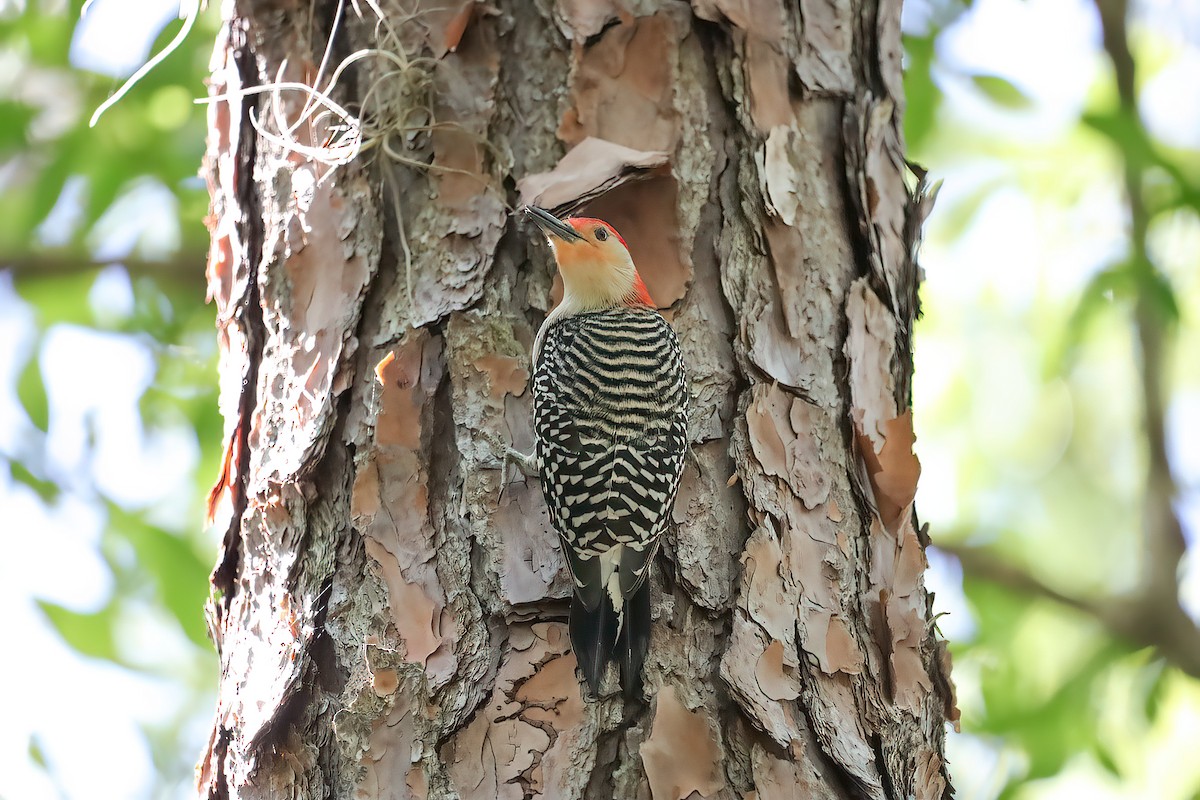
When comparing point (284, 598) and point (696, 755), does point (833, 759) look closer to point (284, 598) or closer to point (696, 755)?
point (696, 755)

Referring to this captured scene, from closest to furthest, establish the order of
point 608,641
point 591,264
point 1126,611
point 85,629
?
point 608,641 < point 591,264 < point 85,629 < point 1126,611

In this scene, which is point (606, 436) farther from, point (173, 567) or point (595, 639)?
point (173, 567)

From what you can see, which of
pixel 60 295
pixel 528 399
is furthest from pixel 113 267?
pixel 528 399

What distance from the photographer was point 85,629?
3479 mm

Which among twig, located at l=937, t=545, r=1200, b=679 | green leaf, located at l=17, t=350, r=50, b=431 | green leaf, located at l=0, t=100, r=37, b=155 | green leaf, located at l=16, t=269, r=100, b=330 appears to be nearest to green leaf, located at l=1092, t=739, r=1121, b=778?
twig, located at l=937, t=545, r=1200, b=679

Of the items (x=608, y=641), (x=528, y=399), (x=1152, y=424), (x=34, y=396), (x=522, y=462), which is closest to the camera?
(x=608, y=641)

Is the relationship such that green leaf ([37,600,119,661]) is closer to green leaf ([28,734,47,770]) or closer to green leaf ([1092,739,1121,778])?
green leaf ([28,734,47,770])

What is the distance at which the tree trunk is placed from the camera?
2139 mm

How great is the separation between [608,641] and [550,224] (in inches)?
41.2

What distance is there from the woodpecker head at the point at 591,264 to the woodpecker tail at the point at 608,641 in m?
0.86

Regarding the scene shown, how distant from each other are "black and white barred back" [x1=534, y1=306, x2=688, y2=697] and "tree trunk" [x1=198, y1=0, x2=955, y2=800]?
2.6 inches

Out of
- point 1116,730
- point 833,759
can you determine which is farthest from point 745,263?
point 1116,730

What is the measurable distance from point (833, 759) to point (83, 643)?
8.30 ft

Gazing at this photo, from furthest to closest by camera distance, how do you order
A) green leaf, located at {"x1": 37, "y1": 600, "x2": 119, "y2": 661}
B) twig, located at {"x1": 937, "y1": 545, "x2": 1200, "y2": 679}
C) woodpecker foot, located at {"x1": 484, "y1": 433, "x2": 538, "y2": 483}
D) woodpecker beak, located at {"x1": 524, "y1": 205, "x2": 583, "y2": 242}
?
1. twig, located at {"x1": 937, "y1": 545, "x2": 1200, "y2": 679}
2. green leaf, located at {"x1": 37, "y1": 600, "x2": 119, "y2": 661}
3. woodpecker beak, located at {"x1": 524, "y1": 205, "x2": 583, "y2": 242}
4. woodpecker foot, located at {"x1": 484, "y1": 433, "x2": 538, "y2": 483}
